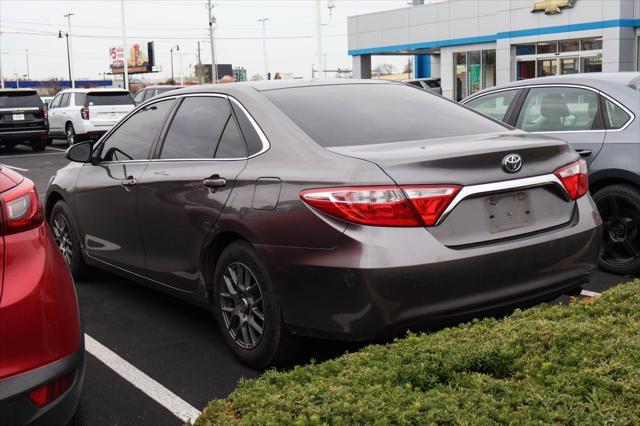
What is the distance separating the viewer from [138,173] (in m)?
5.14

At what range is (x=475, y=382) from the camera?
296 cm

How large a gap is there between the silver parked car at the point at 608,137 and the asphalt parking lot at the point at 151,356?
1.05 ft

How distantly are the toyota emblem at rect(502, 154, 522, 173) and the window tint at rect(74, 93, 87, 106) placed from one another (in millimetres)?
20914

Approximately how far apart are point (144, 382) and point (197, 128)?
1.59 meters

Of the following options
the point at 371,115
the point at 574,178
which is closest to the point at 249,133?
the point at 371,115

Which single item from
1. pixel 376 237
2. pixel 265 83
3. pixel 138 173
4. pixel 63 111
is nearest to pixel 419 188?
pixel 376 237

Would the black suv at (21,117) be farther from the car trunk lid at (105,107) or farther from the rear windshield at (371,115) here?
the rear windshield at (371,115)

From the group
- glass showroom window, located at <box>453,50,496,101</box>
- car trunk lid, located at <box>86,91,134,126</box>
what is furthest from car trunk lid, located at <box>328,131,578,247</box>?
glass showroom window, located at <box>453,50,496,101</box>

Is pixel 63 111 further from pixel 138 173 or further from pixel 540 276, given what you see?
pixel 540 276

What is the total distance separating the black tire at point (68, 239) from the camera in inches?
243

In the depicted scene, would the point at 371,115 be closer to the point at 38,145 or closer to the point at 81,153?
the point at 81,153

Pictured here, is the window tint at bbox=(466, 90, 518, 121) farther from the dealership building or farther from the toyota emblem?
the dealership building

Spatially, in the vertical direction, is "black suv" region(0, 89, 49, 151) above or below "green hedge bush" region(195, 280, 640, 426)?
above

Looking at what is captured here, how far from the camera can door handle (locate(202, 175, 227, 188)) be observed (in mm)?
4281
